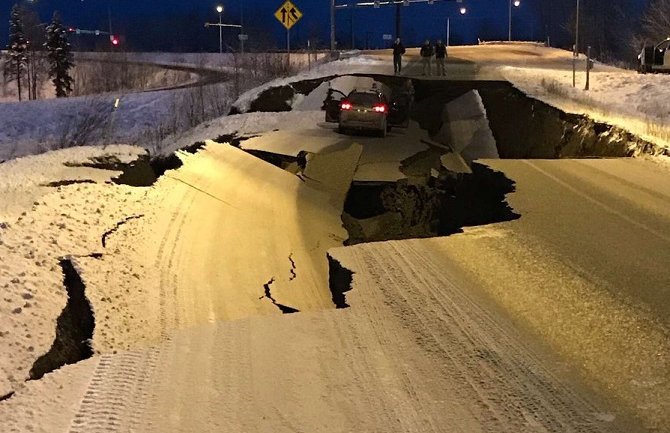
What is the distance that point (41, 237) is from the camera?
25.4 ft

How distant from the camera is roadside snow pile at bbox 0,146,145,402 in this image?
5.33 m

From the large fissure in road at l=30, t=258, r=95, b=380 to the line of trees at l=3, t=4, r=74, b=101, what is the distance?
7781cm

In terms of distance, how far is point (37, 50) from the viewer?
9475 cm

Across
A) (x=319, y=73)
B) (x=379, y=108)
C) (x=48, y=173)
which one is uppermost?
(x=319, y=73)

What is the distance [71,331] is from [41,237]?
86.9 inches

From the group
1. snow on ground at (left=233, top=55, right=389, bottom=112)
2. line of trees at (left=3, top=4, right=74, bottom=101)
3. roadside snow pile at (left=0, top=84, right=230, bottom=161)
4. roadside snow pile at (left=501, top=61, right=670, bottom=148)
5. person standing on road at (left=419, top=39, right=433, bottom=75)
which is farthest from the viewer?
line of trees at (left=3, top=4, right=74, bottom=101)

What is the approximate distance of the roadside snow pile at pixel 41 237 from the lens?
5.33m

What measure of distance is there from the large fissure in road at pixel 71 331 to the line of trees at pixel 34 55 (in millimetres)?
77809

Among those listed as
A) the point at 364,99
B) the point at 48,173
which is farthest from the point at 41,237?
the point at 364,99

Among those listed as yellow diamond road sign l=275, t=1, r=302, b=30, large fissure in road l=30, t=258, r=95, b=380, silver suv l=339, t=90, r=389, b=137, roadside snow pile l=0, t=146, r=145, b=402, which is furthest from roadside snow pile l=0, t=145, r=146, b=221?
yellow diamond road sign l=275, t=1, r=302, b=30

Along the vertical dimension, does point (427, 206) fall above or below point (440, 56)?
below

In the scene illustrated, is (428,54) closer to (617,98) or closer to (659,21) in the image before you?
(617,98)

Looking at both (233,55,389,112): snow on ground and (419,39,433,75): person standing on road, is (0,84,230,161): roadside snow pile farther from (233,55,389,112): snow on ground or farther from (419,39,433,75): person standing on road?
(419,39,433,75): person standing on road

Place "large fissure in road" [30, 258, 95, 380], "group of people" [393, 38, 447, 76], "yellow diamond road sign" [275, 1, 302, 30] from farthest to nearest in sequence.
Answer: "group of people" [393, 38, 447, 76], "yellow diamond road sign" [275, 1, 302, 30], "large fissure in road" [30, 258, 95, 380]
